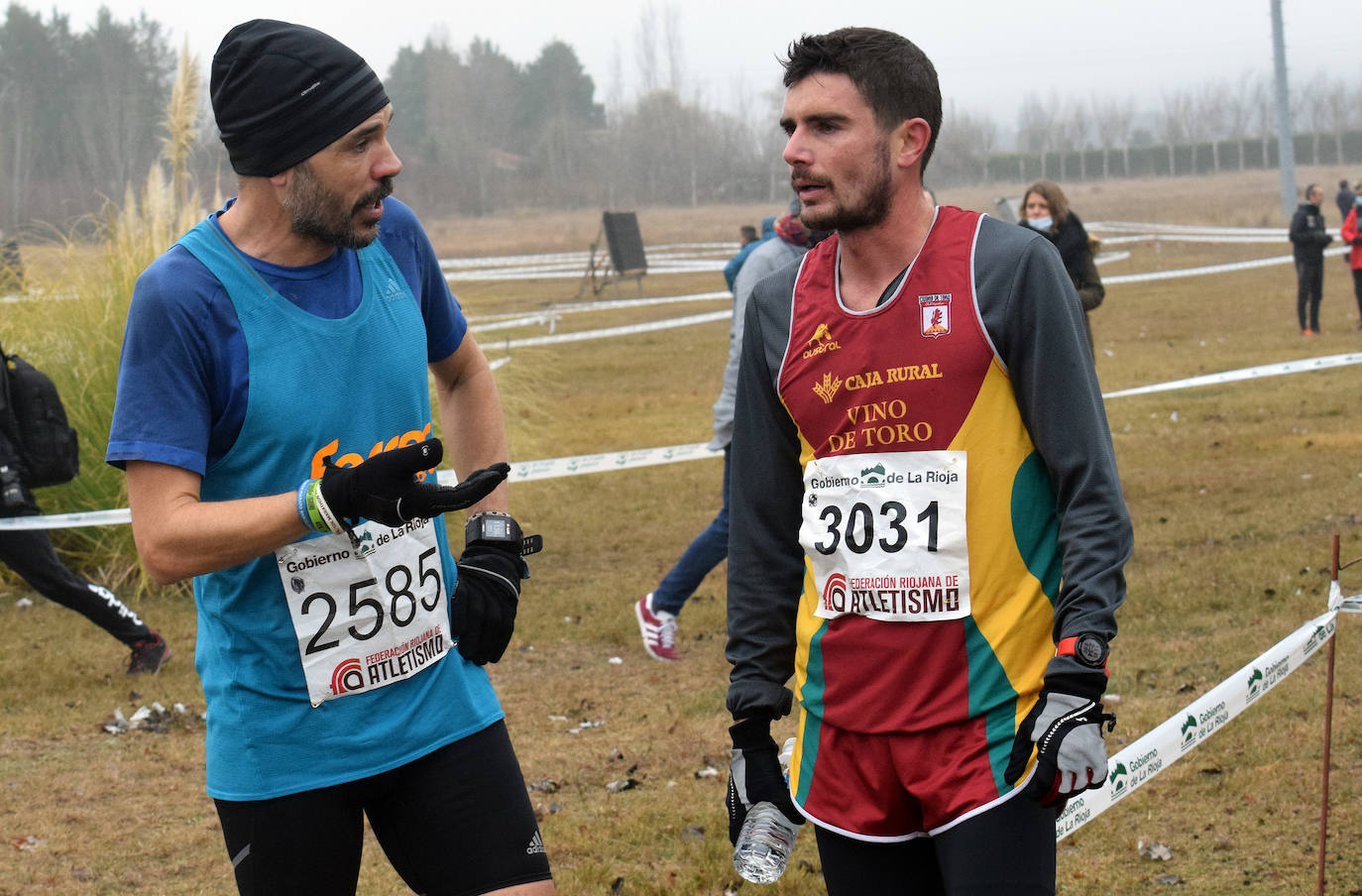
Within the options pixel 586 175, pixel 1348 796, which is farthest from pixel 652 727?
pixel 586 175

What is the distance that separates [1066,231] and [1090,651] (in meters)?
6.68

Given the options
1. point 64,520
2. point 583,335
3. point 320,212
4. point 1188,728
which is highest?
point 320,212

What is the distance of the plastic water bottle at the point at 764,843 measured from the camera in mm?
2369

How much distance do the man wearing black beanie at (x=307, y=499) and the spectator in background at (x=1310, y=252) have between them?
17.3m

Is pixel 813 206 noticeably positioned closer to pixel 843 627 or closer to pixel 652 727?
pixel 843 627

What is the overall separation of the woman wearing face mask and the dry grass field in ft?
5.22

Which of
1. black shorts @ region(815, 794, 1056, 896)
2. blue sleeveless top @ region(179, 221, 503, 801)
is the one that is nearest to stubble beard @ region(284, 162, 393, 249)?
blue sleeveless top @ region(179, 221, 503, 801)

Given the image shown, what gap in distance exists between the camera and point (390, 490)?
231 centimetres

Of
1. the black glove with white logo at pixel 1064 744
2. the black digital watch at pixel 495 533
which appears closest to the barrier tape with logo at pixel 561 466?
the black digital watch at pixel 495 533

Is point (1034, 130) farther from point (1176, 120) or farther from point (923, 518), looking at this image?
point (923, 518)

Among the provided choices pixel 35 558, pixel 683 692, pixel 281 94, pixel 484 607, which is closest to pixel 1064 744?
pixel 484 607

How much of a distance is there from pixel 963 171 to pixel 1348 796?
4012 inches

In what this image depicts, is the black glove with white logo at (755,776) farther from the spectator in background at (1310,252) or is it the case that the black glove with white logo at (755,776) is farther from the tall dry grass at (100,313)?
the spectator in background at (1310,252)

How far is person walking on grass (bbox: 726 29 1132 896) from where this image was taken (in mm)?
2230
